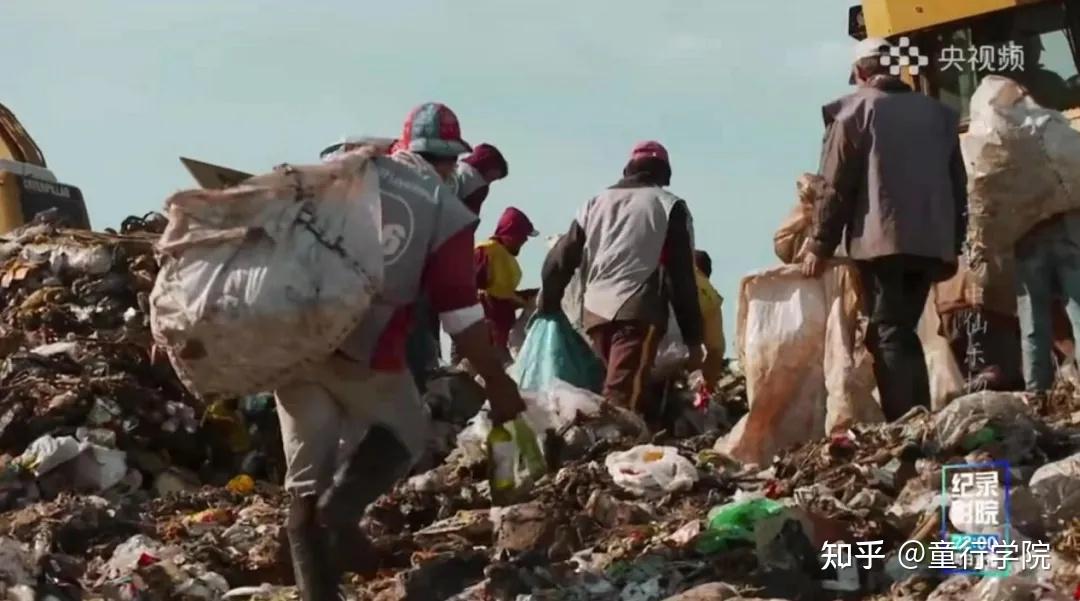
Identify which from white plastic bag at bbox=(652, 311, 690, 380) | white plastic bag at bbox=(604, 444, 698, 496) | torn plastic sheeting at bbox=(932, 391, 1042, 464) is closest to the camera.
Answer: torn plastic sheeting at bbox=(932, 391, 1042, 464)

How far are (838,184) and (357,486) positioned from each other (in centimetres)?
310

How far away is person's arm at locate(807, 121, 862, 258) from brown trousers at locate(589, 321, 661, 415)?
1.34 m

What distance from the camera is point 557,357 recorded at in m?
9.63

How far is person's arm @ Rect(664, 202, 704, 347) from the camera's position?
→ 9383mm

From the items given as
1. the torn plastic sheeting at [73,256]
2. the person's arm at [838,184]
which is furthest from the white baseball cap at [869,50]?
the torn plastic sheeting at [73,256]

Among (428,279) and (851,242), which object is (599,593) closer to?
(428,279)

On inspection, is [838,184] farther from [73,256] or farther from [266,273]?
[73,256]

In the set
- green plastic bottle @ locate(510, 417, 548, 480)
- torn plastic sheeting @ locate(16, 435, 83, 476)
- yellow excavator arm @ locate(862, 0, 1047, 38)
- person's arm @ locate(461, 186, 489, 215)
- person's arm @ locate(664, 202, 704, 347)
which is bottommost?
torn plastic sheeting @ locate(16, 435, 83, 476)

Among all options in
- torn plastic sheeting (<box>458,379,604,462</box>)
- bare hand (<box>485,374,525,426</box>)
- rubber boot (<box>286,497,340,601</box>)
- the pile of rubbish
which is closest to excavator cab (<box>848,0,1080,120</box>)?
the pile of rubbish

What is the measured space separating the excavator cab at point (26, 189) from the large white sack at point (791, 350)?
7.00m

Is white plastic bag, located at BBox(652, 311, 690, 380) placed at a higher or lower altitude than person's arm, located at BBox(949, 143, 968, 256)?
lower

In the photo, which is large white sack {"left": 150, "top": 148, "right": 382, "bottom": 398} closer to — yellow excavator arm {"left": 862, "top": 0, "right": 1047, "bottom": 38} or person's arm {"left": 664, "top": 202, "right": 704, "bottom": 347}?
person's arm {"left": 664, "top": 202, "right": 704, "bottom": 347}

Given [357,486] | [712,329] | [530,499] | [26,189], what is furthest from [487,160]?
[26,189]

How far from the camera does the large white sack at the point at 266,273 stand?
5.64 metres
